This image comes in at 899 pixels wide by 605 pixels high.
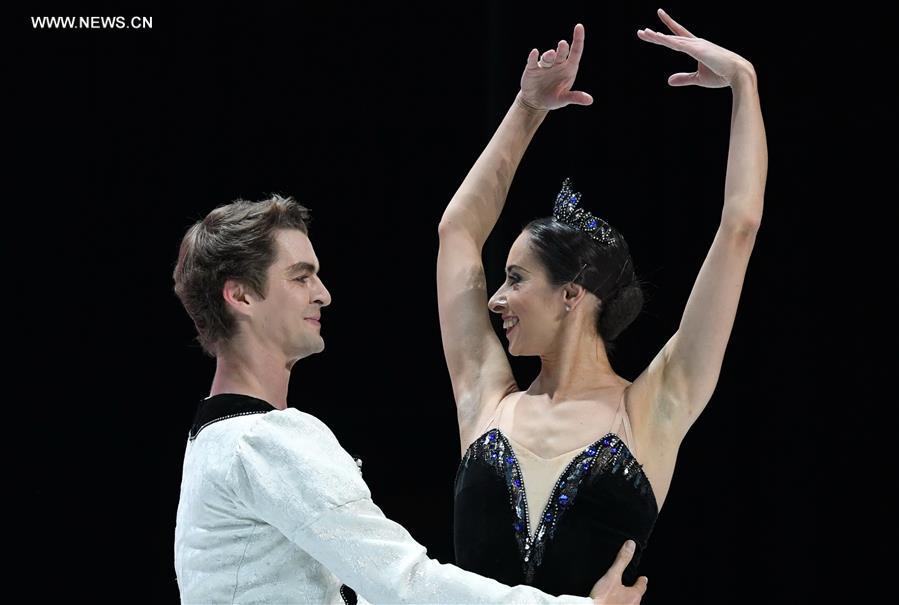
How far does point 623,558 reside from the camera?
2.05m

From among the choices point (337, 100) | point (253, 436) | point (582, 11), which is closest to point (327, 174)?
point (337, 100)

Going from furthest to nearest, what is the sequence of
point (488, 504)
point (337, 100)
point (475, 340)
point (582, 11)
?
point (337, 100)
point (582, 11)
point (475, 340)
point (488, 504)

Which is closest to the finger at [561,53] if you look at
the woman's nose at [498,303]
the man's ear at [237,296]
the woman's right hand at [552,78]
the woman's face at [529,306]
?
the woman's right hand at [552,78]

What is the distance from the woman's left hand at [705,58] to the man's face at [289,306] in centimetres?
79

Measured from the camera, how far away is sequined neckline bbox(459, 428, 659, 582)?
2.10 m

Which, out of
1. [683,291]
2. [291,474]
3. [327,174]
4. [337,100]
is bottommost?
[291,474]

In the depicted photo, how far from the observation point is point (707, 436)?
3.12 meters

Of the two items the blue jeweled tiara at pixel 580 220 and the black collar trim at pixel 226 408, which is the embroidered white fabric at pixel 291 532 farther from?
the blue jeweled tiara at pixel 580 220

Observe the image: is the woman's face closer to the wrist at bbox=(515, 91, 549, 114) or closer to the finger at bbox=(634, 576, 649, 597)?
the wrist at bbox=(515, 91, 549, 114)

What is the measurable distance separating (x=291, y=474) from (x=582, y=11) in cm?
195

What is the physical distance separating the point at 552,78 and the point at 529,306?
1.70ft

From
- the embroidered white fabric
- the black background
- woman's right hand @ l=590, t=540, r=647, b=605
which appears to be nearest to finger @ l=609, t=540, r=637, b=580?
woman's right hand @ l=590, t=540, r=647, b=605

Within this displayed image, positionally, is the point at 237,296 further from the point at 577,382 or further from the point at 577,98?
the point at 577,98

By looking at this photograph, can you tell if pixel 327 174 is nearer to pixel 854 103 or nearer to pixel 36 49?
pixel 36 49
